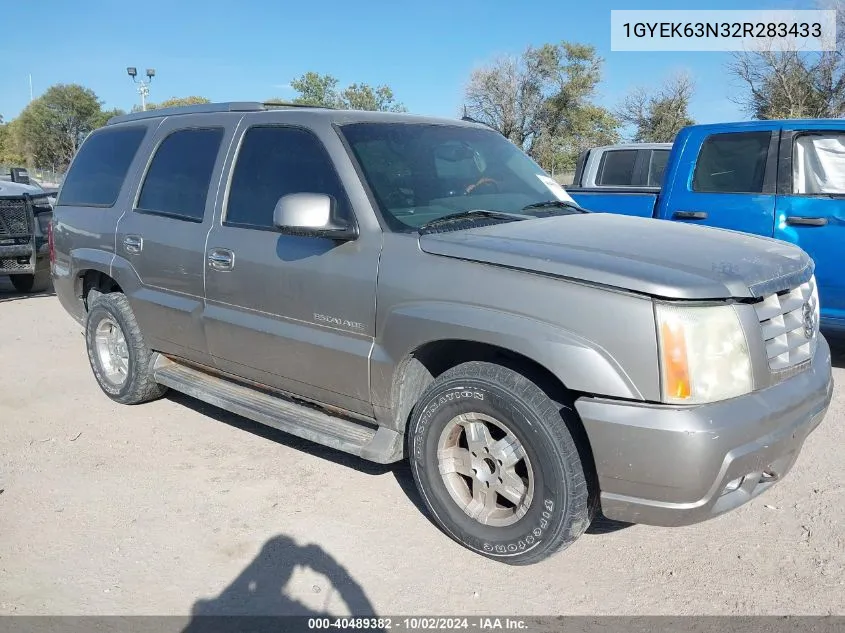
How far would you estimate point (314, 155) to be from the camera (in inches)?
145

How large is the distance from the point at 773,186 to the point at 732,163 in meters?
0.43

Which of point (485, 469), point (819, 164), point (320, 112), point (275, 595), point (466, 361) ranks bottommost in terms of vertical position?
point (275, 595)

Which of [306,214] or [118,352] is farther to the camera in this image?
[118,352]

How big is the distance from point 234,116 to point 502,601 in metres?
3.02

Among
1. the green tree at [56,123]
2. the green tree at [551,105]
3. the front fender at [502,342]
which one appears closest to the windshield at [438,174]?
the front fender at [502,342]

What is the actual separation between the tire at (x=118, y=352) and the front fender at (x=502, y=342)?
7.39 feet

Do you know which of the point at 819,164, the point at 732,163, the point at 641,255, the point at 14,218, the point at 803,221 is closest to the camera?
the point at 641,255

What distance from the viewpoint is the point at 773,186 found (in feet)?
18.8

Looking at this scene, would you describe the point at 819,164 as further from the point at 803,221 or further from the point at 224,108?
the point at 224,108

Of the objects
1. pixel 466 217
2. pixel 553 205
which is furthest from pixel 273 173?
pixel 553 205

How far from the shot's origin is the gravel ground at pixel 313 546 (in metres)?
2.86

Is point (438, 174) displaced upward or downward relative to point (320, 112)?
downward

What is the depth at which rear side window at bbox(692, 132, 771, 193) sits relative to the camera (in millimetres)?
5875

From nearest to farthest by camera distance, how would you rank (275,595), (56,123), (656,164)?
(275,595)
(656,164)
(56,123)
